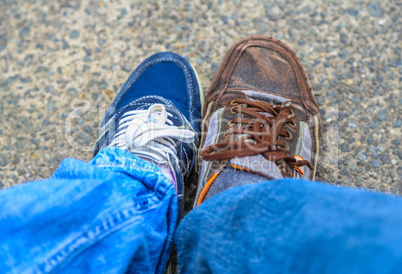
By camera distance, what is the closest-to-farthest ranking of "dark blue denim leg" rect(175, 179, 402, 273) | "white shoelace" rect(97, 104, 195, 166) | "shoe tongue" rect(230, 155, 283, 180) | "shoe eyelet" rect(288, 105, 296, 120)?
"dark blue denim leg" rect(175, 179, 402, 273), "shoe tongue" rect(230, 155, 283, 180), "white shoelace" rect(97, 104, 195, 166), "shoe eyelet" rect(288, 105, 296, 120)

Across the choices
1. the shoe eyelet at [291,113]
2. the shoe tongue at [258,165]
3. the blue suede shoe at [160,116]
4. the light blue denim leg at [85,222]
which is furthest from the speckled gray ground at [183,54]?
the light blue denim leg at [85,222]

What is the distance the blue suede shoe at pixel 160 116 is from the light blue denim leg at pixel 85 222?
24 cm

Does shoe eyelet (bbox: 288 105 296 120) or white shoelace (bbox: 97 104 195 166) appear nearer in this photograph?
white shoelace (bbox: 97 104 195 166)

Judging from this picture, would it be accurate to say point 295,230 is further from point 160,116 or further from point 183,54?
point 183,54

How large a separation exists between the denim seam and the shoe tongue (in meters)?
0.33

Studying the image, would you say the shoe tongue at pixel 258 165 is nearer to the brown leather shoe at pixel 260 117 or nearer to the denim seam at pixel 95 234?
the brown leather shoe at pixel 260 117

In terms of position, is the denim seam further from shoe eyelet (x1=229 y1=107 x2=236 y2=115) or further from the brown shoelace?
shoe eyelet (x1=229 y1=107 x2=236 y2=115)

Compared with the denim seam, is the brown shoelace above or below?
above

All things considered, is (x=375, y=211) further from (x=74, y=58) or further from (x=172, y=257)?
(x=74, y=58)

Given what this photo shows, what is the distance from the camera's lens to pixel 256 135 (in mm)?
1075

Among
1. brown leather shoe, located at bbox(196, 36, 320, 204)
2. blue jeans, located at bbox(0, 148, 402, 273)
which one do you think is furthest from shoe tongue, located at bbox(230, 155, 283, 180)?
blue jeans, located at bbox(0, 148, 402, 273)

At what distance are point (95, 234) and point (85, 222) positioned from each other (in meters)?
0.04

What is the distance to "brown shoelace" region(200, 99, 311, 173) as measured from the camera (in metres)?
1.01

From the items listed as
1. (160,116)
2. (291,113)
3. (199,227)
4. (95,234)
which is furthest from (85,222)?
(291,113)
